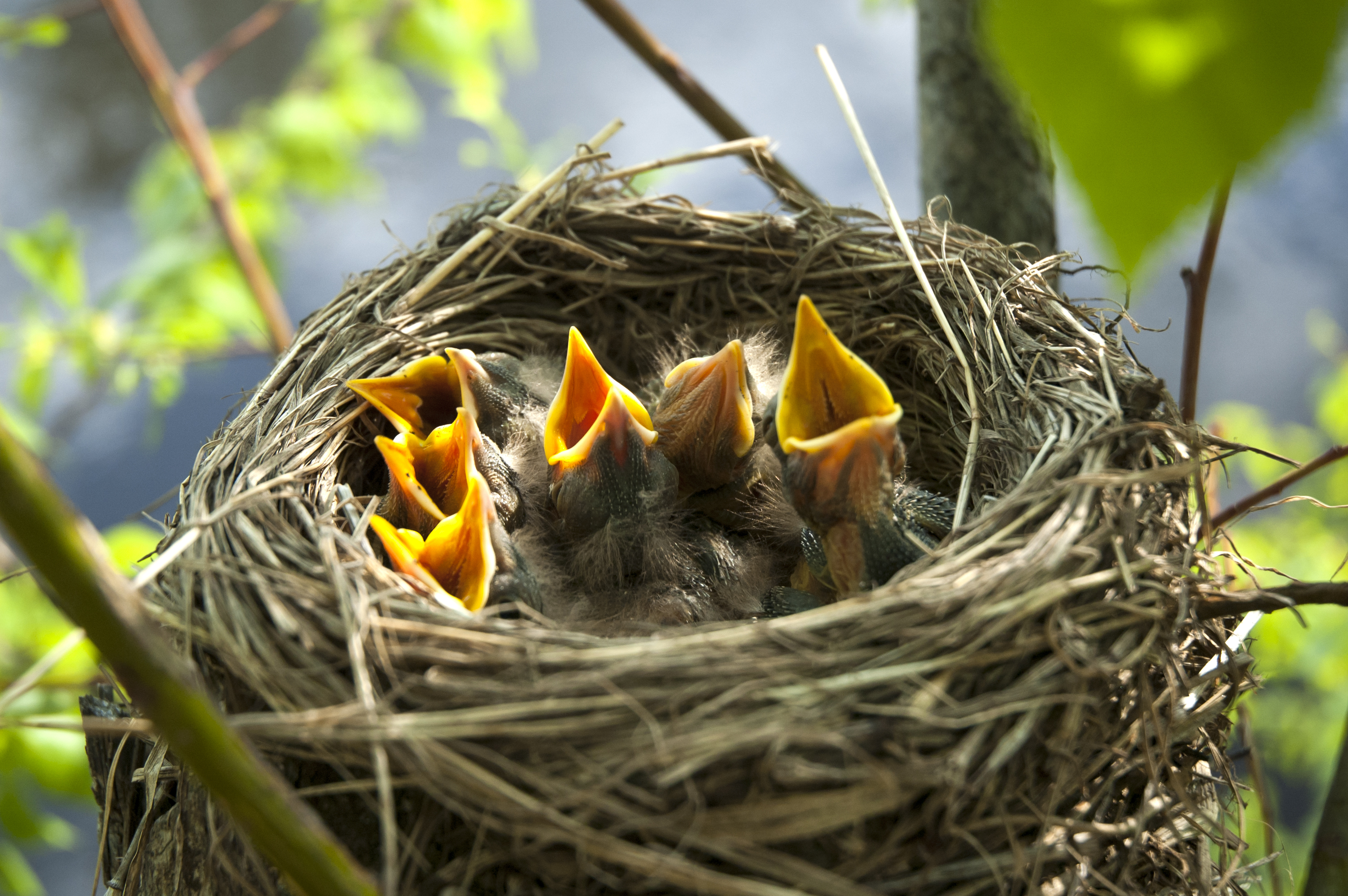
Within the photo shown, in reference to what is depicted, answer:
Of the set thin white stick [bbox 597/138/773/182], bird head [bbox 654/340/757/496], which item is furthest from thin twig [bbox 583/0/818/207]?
bird head [bbox 654/340/757/496]

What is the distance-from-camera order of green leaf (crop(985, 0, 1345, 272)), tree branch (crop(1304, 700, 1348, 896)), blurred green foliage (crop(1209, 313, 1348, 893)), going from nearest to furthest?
green leaf (crop(985, 0, 1345, 272)) → tree branch (crop(1304, 700, 1348, 896)) → blurred green foliage (crop(1209, 313, 1348, 893))

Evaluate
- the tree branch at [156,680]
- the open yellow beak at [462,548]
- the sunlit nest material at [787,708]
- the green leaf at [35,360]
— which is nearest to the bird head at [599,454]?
the open yellow beak at [462,548]

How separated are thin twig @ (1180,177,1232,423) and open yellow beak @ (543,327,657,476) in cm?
51

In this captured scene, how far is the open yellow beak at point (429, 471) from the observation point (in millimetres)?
988

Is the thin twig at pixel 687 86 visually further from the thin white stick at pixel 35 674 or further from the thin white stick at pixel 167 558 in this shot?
the thin white stick at pixel 35 674

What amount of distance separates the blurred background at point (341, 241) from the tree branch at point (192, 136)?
0.17ft

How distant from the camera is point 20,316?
1501mm

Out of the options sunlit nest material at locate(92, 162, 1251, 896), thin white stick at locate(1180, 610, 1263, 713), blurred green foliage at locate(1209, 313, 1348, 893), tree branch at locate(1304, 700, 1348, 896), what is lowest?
blurred green foliage at locate(1209, 313, 1348, 893)

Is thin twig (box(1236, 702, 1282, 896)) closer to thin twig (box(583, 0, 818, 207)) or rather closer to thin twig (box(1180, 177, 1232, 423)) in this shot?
thin twig (box(1180, 177, 1232, 423))

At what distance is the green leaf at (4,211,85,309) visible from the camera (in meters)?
1.28

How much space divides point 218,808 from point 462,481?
427 millimetres

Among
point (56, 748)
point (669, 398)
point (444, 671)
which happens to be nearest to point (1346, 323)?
point (669, 398)

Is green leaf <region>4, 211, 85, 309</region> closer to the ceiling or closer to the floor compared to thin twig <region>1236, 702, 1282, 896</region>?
closer to the ceiling

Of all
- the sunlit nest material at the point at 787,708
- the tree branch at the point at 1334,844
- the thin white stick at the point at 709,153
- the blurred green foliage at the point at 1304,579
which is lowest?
the blurred green foliage at the point at 1304,579
